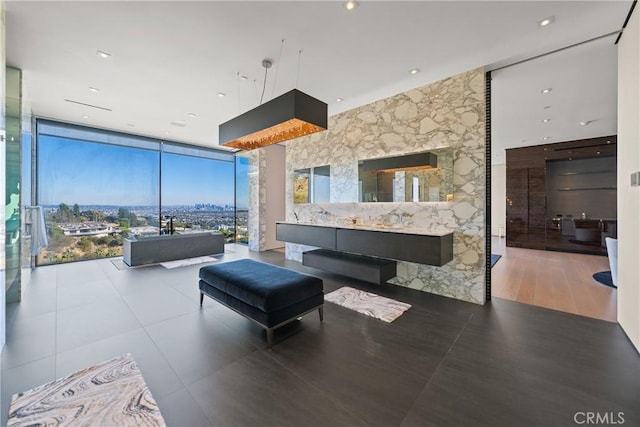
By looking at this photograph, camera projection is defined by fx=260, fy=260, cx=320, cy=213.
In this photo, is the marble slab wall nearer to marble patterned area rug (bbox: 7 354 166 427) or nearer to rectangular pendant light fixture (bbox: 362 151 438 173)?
rectangular pendant light fixture (bbox: 362 151 438 173)

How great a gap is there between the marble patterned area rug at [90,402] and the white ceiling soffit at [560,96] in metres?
5.39

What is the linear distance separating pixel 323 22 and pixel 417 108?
2.17 metres

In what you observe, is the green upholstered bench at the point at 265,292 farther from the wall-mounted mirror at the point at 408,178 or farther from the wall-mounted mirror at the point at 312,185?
the wall-mounted mirror at the point at 312,185

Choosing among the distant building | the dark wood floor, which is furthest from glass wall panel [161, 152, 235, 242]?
the dark wood floor

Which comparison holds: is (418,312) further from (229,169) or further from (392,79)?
(229,169)

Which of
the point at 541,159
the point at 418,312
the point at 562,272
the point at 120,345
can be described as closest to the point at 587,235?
the point at 541,159

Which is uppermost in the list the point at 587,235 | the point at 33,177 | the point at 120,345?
the point at 33,177

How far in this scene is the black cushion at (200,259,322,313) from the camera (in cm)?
258

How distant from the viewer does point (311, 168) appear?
19.4ft

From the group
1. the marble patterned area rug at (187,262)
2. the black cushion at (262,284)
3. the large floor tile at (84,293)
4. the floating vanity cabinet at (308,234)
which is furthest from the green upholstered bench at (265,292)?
the marble patterned area rug at (187,262)

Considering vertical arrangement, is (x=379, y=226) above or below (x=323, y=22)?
below

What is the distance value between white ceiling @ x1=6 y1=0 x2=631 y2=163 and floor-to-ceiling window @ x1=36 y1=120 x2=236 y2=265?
1345 mm

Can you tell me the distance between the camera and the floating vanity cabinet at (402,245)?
3488 millimetres

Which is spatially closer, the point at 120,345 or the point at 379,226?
the point at 120,345
